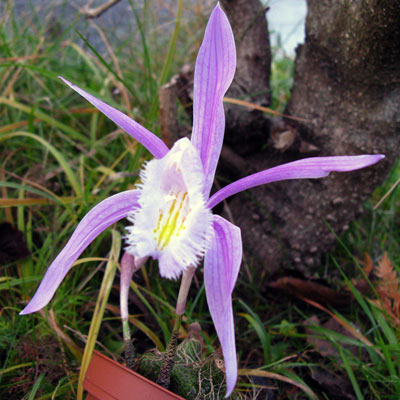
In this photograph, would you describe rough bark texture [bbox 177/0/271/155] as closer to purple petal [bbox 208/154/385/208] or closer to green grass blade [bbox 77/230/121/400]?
green grass blade [bbox 77/230/121/400]

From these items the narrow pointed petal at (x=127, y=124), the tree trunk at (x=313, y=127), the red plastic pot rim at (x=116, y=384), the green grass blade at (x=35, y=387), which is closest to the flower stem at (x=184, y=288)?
the red plastic pot rim at (x=116, y=384)

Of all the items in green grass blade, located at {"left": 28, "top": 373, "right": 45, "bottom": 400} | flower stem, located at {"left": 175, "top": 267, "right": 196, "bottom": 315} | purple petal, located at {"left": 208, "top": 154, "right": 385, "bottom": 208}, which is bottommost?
green grass blade, located at {"left": 28, "top": 373, "right": 45, "bottom": 400}

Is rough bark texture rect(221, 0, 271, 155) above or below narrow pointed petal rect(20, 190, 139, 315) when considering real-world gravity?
above

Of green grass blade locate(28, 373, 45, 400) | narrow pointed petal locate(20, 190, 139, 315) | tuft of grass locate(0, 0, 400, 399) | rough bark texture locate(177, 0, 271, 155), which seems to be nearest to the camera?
narrow pointed petal locate(20, 190, 139, 315)

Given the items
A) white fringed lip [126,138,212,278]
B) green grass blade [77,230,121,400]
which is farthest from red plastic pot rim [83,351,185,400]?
white fringed lip [126,138,212,278]

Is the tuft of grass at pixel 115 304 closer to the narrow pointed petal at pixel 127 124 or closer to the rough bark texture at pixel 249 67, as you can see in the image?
the rough bark texture at pixel 249 67

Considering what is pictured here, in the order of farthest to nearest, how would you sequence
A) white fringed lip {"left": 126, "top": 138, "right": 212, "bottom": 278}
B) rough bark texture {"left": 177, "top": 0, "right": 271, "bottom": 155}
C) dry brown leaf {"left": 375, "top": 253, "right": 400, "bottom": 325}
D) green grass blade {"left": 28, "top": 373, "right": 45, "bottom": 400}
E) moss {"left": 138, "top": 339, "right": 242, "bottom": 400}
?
1. rough bark texture {"left": 177, "top": 0, "right": 271, "bottom": 155}
2. dry brown leaf {"left": 375, "top": 253, "right": 400, "bottom": 325}
3. green grass blade {"left": 28, "top": 373, "right": 45, "bottom": 400}
4. moss {"left": 138, "top": 339, "right": 242, "bottom": 400}
5. white fringed lip {"left": 126, "top": 138, "right": 212, "bottom": 278}

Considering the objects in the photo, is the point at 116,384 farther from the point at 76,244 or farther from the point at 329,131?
the point at 329,131

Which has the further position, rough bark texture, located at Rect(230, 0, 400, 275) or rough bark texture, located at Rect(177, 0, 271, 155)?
rough bark texture, located at Rect(177, 0, 271, 155)
